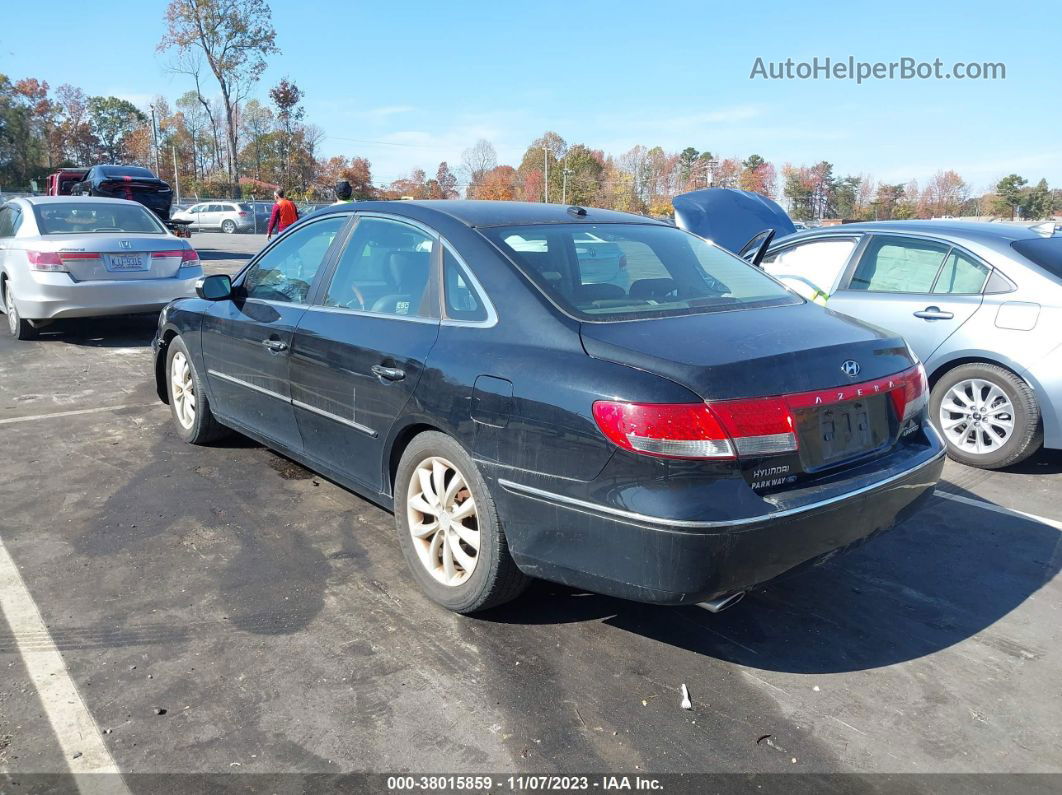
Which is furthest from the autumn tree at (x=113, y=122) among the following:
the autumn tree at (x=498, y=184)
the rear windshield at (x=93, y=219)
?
the rear windshield at (x=93, y=219)

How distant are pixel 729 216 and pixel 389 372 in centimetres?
649

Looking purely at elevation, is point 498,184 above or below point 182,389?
above

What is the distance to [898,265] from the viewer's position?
592 centimetres

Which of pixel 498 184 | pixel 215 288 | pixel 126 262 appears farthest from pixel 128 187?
pixel 498 184

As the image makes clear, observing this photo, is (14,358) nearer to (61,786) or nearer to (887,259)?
Answer: (61,786)

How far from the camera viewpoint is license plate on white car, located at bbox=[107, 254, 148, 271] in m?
8.54

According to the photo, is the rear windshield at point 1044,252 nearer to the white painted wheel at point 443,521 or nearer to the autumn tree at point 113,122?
the white painted wheel at point 443,521

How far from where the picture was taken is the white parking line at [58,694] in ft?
8.03

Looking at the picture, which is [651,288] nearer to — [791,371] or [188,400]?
[791,371]

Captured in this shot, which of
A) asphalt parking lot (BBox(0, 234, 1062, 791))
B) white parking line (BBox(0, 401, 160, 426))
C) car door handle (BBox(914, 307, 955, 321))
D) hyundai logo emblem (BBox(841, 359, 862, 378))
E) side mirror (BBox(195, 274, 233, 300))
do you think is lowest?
asphalt parking lot (BBox(0, 234, 1062, 791))

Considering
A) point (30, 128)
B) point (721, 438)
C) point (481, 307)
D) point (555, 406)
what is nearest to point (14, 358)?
point (481, 307)

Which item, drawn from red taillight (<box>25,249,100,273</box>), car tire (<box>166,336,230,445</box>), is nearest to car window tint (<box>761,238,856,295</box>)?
car tire (<box>166,336,230,445</box>)

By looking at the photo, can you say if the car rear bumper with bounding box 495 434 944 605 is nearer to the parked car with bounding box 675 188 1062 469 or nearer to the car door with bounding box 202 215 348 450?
the car door with bounding box 202 215 348 450

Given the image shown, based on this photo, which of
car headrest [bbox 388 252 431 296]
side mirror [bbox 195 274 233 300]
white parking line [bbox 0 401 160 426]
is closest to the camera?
car headrest [bbox 388 252 431 296]
